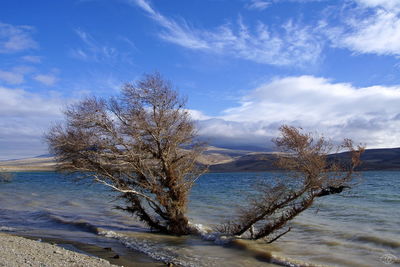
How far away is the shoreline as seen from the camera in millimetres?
12188

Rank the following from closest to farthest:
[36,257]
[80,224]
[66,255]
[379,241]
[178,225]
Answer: [36,257] → [66,255] → [379,241] → [178,225] → [80,224]

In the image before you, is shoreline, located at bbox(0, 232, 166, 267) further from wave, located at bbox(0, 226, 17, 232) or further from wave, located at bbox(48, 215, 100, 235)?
wave, located at bbox(0, 226, 17, 232)

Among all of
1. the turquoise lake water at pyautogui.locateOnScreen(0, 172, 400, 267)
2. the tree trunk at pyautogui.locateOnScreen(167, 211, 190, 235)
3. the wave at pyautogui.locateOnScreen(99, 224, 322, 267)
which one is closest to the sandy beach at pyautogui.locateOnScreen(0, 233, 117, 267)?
the wave at pyautogui.locateOnScreen(99, 224, 322, 267)

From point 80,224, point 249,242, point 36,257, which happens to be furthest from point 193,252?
point 80,224

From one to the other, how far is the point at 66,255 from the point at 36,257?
1297 millimetres

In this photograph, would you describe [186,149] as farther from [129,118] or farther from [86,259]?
[86,259]

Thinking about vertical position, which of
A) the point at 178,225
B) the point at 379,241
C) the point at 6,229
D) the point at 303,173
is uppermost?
the point at 303,173

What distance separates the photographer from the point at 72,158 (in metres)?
19.9

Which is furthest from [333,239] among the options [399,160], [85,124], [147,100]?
[399,160]

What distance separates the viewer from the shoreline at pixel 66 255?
12188 mm

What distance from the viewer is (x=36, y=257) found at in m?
12.8

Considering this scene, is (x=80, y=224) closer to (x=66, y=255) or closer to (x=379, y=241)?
(x=66, y=255)

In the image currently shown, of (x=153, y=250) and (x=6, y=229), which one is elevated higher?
(x=6, y=229)

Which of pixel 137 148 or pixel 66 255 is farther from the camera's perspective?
pixel 137 148
